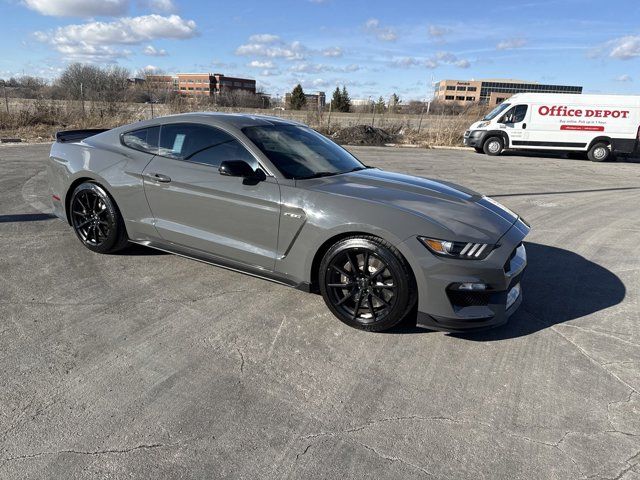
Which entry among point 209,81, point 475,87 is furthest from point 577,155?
point 475,87

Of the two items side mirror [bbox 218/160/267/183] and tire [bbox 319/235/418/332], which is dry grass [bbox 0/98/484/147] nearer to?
side mirror [bbox 218/160/267/183]

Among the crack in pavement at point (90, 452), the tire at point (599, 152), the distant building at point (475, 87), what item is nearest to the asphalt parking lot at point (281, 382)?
the crack in pavement at point (90, 452)

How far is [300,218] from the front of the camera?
11.5 feet

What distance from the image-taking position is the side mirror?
3.60 meters

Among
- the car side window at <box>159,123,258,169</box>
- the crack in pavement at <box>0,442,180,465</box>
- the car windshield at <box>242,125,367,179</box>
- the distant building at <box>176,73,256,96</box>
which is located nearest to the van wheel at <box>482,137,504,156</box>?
the car windshield at <box>242,125,367,179</box>

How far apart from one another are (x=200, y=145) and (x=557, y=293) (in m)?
3.59

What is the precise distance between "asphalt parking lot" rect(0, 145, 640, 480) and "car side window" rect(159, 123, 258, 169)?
3.66 ft

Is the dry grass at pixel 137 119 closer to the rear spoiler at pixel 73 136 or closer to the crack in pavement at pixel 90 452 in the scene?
the rear spoiler at pixel 73 136

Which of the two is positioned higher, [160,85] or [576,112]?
[160,85]

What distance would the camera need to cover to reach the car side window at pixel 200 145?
153 inches

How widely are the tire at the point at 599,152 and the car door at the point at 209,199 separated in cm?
1853

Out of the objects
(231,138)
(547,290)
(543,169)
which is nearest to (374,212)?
(231,138)

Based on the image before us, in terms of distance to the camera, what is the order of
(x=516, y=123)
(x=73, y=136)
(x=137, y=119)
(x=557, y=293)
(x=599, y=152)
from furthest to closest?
1. (x=137, y=119)
2. (x=516, y=123)
3. (x=599, y=152)
4. (x=73, y=136)
5. (x=557, y=293)

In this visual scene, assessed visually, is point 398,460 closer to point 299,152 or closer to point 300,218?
point 300,218
